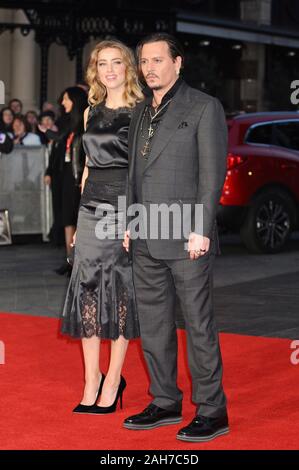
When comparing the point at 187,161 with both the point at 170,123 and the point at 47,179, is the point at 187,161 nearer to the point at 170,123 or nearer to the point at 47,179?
the point at 170,123

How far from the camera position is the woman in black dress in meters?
6.67

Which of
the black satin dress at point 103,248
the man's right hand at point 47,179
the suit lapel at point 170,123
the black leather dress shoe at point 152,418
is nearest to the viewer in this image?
the suit lapel at point 170,123

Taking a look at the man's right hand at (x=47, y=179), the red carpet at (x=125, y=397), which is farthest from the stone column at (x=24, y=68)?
the red carpet at (x=125, y=397)

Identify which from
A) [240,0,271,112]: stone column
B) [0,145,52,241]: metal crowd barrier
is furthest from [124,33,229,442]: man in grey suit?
[240,0,271,112]: stone column

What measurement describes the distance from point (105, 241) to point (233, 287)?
5638 mm

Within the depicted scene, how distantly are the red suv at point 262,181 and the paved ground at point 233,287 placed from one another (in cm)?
34

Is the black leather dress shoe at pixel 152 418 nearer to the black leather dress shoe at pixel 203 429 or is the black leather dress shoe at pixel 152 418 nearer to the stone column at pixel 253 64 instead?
the black leather dress shoe at pixel 203 429

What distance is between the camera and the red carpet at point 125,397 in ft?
19.9

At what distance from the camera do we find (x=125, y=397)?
7.17 m

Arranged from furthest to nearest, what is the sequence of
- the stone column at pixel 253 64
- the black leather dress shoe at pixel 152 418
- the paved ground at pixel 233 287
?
the stone column at pixel 253 64 < the paved ground at pixel 233 287 < the black leather dress shoe at pixel 152 418

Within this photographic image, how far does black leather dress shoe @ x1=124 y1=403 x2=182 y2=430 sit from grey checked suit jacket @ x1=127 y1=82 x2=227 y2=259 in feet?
2.74

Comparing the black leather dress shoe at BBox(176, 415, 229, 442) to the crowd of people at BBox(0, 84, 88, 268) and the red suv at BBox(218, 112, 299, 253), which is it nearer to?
the crowd of people at BBox(0, 84, 88, 268)

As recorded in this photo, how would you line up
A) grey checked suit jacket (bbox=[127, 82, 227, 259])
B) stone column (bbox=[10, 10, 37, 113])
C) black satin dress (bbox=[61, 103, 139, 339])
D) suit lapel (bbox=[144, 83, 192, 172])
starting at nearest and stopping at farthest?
1. grey checked suit jacket (bbox=[127, 82, 227, 259])
2. suit lapel (bbox=[144, 83, 192, 172])
3. black satin dress (bbox=[61, 103, 139, 339])
4. stone column (bbox=[10, 10, 37, 113])
